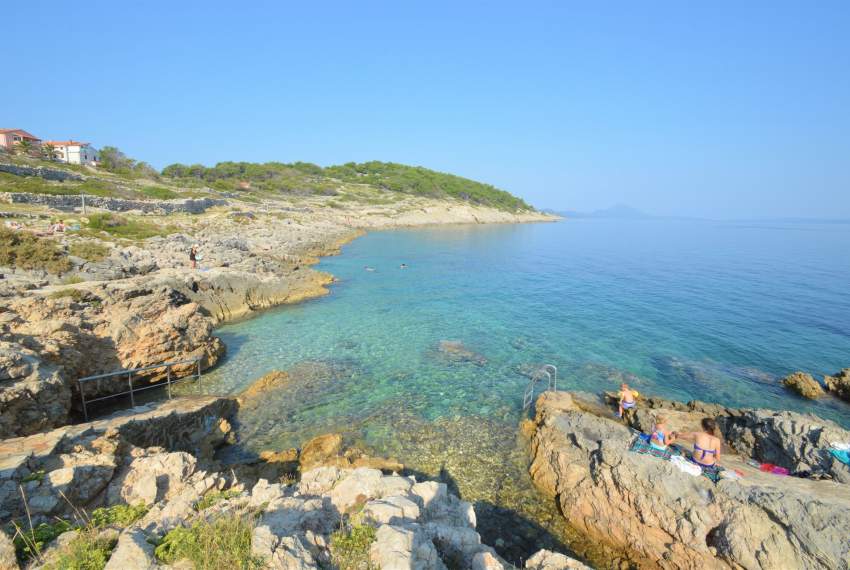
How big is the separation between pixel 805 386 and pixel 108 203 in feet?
189

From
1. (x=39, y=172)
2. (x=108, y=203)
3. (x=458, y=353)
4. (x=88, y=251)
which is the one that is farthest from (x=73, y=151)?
(x=458, y=353)

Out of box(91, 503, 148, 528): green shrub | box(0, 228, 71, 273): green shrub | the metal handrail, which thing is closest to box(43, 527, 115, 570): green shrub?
box(91, 503, 148, 528): green shrub

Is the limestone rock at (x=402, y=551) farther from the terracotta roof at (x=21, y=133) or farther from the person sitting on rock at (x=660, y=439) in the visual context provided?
the terracotta roof at (x=21, y=133)

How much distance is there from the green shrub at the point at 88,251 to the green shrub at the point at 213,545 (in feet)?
75.0

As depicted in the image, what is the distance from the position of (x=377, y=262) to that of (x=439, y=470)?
34.7m

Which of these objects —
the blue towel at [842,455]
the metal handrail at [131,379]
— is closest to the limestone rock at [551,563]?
the blue towel at [842,455]

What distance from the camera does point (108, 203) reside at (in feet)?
138

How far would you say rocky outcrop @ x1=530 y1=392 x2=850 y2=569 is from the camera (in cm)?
685

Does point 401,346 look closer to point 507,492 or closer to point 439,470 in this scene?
point 439,470

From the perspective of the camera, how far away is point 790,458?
10.3 m

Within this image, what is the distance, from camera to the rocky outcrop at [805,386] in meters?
15.6

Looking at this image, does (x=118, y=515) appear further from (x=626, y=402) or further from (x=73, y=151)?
(x=73, y=151)

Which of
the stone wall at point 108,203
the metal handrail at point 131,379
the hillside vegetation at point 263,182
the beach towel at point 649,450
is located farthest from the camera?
the hillside vegetation at point 263,182

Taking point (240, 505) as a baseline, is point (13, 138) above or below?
above
